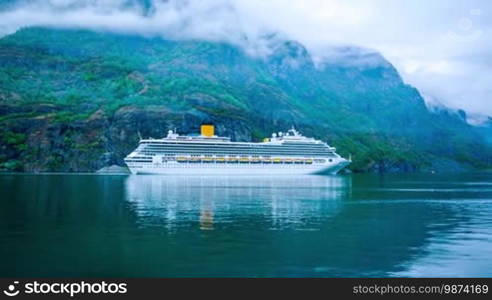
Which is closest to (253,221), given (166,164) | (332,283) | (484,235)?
(484,235)

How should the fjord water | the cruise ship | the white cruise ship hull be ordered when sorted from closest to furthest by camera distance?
the fjord water, the white cruise ship hull, the cruise ship

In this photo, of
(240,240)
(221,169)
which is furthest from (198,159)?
(240,240)

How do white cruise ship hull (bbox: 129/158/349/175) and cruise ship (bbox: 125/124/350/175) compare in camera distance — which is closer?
white cruise ship hull (bbox: 129/158/349/175)

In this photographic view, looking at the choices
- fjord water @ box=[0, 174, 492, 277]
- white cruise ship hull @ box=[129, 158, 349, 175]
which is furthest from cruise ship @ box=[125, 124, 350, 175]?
fjord water @ box=[0, 174, 492, 277]

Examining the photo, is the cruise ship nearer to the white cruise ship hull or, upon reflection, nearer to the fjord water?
the white cruise ship hull

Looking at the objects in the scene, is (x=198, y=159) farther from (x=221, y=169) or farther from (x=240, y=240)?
(x=240, y=240)

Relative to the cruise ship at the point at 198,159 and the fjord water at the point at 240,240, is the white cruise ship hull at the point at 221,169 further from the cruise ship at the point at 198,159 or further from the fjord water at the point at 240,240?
the fjord water at the point at 240,240

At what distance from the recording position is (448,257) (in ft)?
111

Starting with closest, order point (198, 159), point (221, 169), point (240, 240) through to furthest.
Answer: point (240, 240), point (198, 159), point (221, 169)

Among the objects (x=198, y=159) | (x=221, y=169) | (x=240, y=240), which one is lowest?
(x=240, y=240)

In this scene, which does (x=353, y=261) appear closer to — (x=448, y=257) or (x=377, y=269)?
(x=377, y=269)

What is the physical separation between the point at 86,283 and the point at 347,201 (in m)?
54.5

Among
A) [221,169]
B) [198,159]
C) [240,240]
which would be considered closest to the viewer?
[240,240]

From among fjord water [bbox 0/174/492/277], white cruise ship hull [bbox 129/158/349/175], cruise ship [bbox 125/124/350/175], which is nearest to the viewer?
fjord water [bbox 0/174/492/277]
